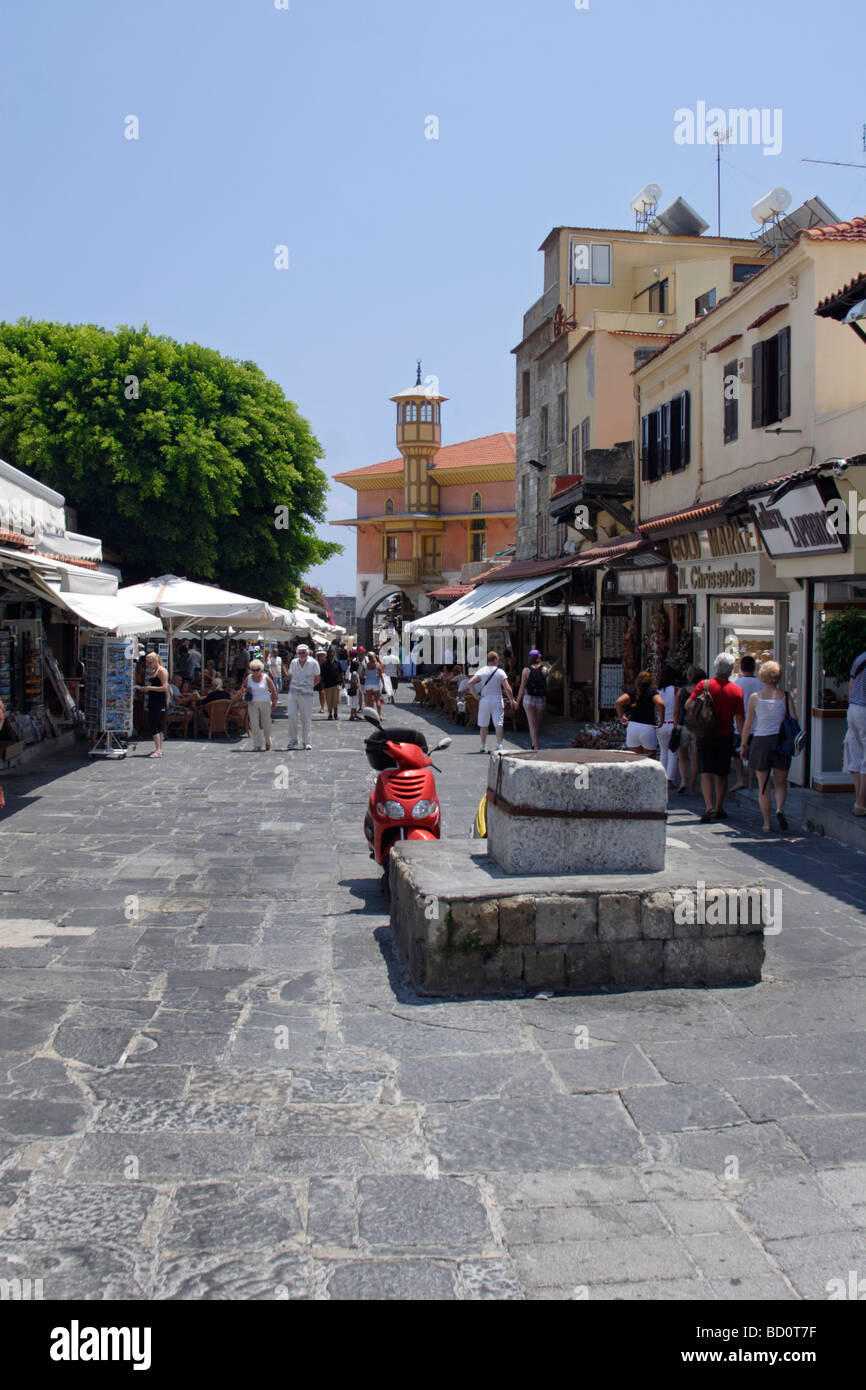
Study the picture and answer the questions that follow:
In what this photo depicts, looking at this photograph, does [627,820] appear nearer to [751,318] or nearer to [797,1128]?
[797,1128]

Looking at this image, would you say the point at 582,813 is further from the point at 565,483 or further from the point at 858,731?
the point at 565,483

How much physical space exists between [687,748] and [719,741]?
265cm

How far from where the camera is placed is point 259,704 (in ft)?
59.4

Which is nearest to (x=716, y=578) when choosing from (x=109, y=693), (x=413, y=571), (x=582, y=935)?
(x=109, y=693)

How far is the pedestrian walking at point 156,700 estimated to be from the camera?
1731 centimetres

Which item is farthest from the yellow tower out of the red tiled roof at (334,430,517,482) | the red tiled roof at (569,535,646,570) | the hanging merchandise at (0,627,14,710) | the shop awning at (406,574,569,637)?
the hanging merchandise at (0,627,14,710)

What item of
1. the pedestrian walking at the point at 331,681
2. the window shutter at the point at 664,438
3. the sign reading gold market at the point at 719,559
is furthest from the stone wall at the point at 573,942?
the pedestrian walking at the point at 331,681

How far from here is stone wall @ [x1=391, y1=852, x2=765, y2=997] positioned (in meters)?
5.73

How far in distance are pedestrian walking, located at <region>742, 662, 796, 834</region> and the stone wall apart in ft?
17.1

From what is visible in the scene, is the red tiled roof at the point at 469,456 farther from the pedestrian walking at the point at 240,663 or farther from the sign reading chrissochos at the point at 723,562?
the sign reading chrissochos at the point at 723,562

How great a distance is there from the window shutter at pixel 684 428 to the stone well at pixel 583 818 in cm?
1293
